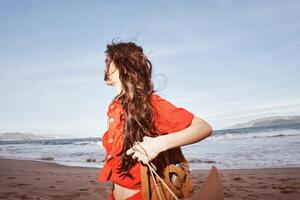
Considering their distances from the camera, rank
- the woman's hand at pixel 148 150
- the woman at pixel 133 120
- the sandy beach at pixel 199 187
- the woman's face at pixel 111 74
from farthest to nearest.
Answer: the sandy beach at pixel 199 187, the woman's face at pixel 111 74, the woman at pixel 133 120, the woman's hand at pixel 148 150

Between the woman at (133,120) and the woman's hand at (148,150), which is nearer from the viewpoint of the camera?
the woman's hand at (148,150)

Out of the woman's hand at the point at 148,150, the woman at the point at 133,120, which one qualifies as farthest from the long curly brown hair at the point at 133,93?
the woman's hand at the point at 148,150

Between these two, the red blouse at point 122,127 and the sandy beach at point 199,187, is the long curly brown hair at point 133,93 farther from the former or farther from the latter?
the sandy beach at point 199,187

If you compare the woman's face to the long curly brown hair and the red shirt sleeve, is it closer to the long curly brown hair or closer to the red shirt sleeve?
the long curly brown hair

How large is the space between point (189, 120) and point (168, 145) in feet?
0.72

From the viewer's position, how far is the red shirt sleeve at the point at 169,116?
153 centimetres

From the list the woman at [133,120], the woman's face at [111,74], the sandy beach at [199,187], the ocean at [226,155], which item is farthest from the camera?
the ocean at [226,155]

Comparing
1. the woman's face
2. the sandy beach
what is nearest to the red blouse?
the woman's face

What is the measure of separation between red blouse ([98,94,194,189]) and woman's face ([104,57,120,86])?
0.44ft

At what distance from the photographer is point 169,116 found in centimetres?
160

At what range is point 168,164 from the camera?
1.55m

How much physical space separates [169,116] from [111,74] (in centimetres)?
53

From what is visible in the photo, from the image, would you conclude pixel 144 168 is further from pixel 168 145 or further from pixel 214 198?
pixel 214 198

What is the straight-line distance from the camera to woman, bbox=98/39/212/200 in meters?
1.52
